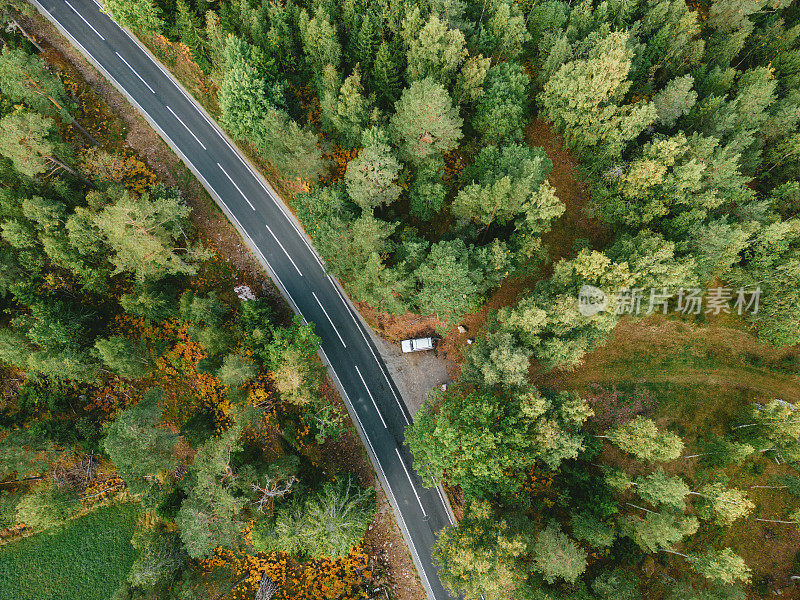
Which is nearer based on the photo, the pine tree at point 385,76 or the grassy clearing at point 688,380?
the pine tree at point 385,76

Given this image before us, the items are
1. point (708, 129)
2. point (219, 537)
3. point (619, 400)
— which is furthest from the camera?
point (619, 400)

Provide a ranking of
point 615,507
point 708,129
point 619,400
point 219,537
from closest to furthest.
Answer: point 219,537 < point 615,507 < point 708,129 < point 619,400

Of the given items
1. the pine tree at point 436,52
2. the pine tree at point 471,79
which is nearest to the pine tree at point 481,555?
the pine tree at point 471,79

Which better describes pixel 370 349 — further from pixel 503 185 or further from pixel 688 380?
pixel 688 380

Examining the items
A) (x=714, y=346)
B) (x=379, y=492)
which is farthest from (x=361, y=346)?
(x=714, y=346)

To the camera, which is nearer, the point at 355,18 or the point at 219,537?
the point at 219,537

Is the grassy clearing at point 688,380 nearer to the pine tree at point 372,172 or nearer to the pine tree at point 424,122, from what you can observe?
the pine tree at point 372,172

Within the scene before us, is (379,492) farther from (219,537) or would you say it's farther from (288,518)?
(219,537)
